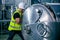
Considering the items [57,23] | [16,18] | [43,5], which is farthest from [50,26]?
[16,18]

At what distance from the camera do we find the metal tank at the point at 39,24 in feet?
21.5

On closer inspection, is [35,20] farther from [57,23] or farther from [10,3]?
[10,3]

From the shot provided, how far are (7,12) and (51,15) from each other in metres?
9.59

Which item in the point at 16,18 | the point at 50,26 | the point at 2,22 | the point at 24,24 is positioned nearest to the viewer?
the point at 50,26

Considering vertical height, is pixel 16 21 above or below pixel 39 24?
below

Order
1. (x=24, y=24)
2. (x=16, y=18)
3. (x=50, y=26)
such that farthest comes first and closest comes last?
(x=16, y=18) → (x=24, y=24) → (x=50, y=26)

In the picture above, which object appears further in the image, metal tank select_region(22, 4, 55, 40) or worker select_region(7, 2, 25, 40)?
worker select_region(7, 2, 25, 40)

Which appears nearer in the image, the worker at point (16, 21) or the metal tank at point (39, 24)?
the metal tank at point (39, 24)

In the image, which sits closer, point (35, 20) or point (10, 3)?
point (35, 20)

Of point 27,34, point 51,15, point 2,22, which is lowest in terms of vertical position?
point 2,22

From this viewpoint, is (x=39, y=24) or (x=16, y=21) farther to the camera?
(x=16, y=21)

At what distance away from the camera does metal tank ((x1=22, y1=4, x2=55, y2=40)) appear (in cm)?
656

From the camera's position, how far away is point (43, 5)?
6.91m

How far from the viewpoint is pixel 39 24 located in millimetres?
6625
